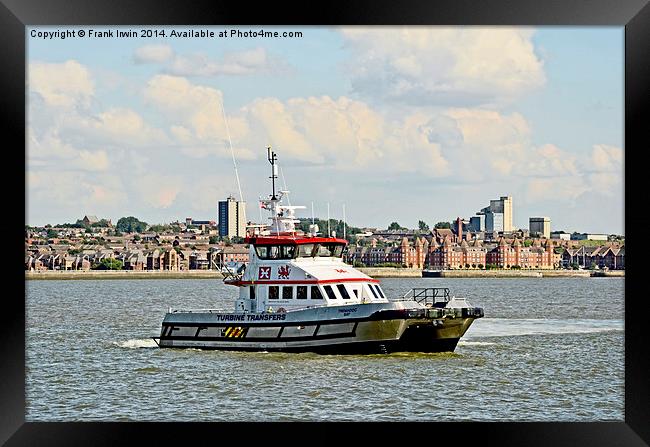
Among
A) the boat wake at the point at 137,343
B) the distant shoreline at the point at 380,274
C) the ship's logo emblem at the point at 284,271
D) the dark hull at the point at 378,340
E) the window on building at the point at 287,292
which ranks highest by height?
the ship's logo emblem at the point at 284,271

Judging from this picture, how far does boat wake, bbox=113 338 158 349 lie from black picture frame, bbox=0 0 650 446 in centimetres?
1641

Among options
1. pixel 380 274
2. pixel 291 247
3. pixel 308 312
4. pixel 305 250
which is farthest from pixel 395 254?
pixel 308 312

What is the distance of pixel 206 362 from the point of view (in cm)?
2245

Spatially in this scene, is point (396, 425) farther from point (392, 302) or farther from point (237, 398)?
point (392, 302)

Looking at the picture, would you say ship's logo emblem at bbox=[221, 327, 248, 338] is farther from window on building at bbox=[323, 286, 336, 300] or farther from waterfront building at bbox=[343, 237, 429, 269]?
waterfront building at bbox=[343, 237, 429, 269]

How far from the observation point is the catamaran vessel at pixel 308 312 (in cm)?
2209

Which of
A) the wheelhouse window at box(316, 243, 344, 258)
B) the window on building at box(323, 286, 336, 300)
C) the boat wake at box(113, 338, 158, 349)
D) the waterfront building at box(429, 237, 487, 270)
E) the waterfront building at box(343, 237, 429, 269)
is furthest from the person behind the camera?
the waterfront building at box(429, 237, 487, 270)

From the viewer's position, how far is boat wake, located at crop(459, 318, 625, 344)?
33.0m

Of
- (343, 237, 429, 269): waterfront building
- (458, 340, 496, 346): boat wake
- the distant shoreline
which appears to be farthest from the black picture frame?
(343, 237, 429, 269): waterfront building

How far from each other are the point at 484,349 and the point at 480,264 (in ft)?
387

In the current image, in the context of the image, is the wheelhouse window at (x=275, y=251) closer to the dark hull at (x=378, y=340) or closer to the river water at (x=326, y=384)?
the dark hull at (x=378, y=340)

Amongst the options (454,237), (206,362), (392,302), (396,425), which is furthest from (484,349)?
(454,237)
